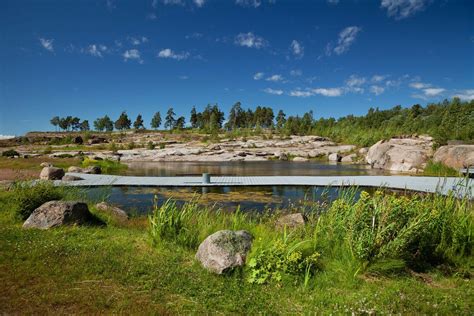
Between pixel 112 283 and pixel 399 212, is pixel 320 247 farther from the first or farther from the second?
pixel 112 283

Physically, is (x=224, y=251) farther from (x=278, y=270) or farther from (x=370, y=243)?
(x=370, y=243)

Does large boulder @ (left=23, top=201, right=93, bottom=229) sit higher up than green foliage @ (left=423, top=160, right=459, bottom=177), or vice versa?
large boulder @ (left=23, top=201, right=93, bottom=229)

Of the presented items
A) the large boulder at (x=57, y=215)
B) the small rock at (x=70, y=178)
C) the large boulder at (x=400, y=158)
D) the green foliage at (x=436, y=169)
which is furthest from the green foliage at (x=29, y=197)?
the large boulder at (x=400, y=158)

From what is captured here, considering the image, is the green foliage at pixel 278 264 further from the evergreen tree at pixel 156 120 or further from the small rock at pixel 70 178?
the evergreen tree at pixel 156 120

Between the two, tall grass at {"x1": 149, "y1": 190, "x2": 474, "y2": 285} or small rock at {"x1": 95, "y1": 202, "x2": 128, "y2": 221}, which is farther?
small rock at {"x1": 95, "y1": 202, "x2": 128, "y2": 221}

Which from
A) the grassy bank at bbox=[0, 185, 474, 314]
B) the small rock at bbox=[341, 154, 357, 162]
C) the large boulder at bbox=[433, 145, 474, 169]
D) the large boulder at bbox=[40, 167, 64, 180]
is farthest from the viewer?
the small rock at bbox=[341, 154, 357, 162]

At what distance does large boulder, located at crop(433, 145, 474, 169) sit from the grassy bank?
16.6 m

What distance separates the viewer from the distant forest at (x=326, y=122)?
1941 inches

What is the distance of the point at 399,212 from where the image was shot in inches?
174

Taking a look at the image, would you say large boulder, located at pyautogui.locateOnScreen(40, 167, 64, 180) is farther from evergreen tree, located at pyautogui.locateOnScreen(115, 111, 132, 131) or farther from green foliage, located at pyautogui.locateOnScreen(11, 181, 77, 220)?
evergreen tree, located at pyautogui.locateOnScreen(115, 111, 132, 131)

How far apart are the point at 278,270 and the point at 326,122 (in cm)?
7200

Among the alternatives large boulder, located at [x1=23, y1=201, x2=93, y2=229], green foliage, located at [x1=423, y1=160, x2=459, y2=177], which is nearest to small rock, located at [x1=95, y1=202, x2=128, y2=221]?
large boulder, located at [x1=23, y1=201, x2=93, y2=229]

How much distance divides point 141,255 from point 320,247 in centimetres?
296

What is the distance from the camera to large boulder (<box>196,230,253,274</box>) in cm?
430
